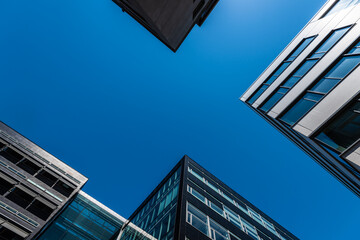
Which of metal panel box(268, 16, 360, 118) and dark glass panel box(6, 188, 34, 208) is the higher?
metal panel box(268, 16, 360, 118)

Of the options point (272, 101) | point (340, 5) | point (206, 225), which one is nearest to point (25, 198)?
point (206, 225)

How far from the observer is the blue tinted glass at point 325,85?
12.0 m

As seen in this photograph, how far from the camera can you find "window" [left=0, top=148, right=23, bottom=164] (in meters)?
29.7

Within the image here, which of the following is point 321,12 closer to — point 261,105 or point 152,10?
point 261,105

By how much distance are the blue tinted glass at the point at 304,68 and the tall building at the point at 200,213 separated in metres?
13.3

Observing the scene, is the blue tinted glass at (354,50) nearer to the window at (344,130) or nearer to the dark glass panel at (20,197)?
the window at (344,130)

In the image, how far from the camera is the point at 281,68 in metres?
20.3

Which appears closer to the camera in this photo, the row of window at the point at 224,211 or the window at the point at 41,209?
the row of window at the point at 224,211

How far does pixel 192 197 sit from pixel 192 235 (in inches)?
188

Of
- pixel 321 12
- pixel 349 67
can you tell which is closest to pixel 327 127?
pixel 349 67

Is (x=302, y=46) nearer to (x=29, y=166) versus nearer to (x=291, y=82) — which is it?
(x=291, y=82)

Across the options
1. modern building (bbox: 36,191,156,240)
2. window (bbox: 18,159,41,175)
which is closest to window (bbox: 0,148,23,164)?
window (bbox: 18,159,41,175)

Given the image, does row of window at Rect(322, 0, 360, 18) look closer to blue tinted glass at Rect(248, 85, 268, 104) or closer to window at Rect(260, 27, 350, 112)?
window at Rect(260, 27, 350, 112)

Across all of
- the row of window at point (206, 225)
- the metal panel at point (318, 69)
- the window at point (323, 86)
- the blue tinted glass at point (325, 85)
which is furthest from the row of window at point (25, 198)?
the blue tinted glass at point (325, 85)
